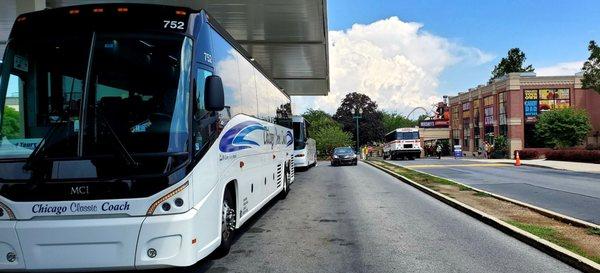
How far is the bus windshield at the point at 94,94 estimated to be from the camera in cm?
550

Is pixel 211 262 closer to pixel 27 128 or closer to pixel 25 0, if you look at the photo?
pixel 27 128

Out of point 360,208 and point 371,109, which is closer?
point 360,208

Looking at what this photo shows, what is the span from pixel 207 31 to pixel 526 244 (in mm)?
5585

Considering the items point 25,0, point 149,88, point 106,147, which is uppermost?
point 25,0

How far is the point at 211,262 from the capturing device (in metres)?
6.94

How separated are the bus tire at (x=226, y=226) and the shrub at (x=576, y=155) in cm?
3373

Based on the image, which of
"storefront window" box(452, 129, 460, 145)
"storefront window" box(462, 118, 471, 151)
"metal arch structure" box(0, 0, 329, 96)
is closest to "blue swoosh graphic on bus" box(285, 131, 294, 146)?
"metal arch structure" box(0, 0, 329, 96)

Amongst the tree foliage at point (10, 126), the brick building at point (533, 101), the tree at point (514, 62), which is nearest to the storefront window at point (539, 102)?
the brick building at point (533, 101)

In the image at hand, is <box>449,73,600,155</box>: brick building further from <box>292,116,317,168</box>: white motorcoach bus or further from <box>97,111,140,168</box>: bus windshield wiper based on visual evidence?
<box>97,111,140,168</box>: bus windshield wiper

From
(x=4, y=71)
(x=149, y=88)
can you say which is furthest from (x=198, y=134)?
(x=4, y=71)

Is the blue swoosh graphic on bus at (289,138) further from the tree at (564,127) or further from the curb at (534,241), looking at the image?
the tree at (564,127)

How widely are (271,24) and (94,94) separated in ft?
50.5

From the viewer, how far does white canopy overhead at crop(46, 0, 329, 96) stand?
17.7 meters

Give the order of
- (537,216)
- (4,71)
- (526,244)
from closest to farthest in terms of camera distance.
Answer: (4,71) < (526,244) < (537,216)
